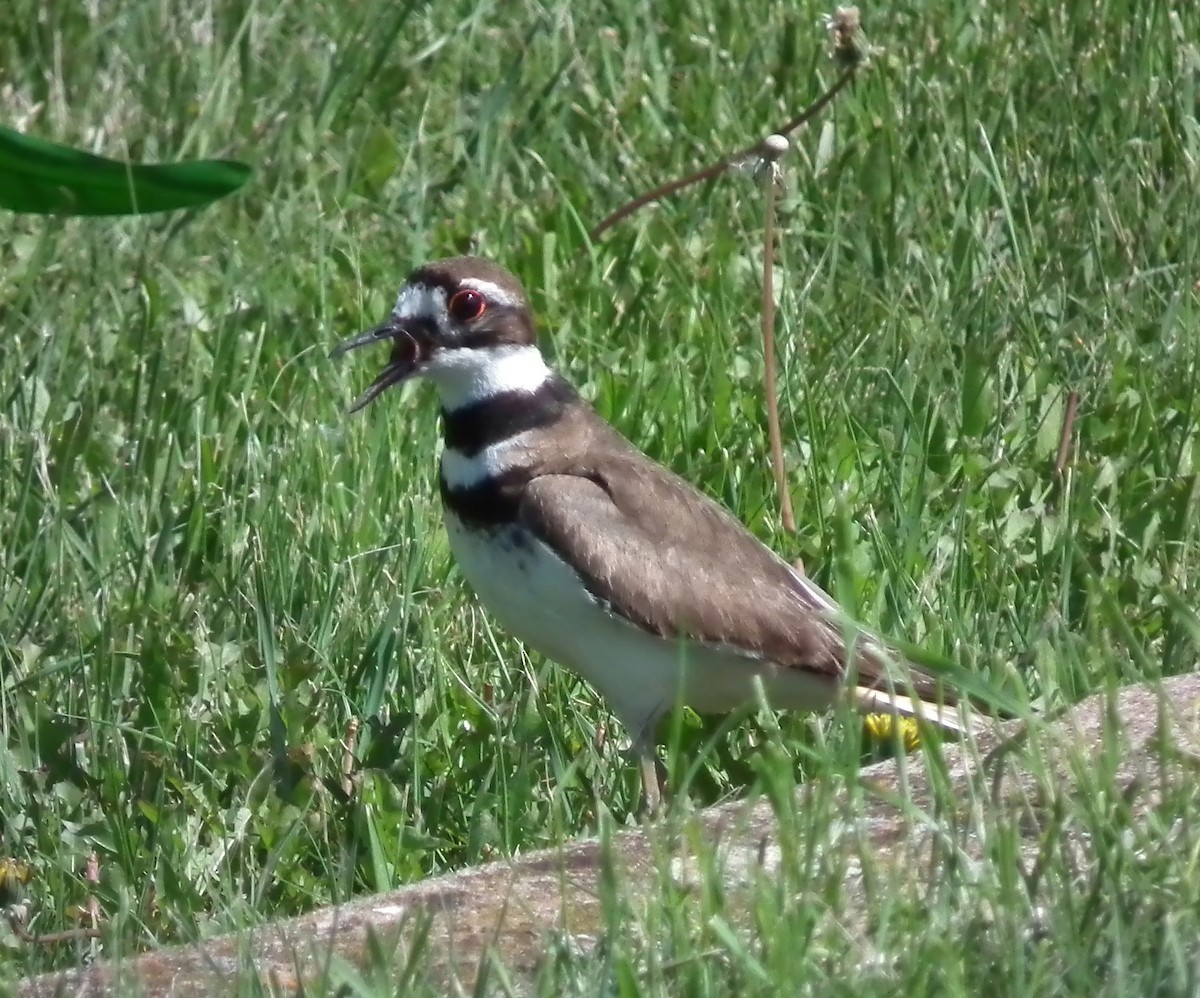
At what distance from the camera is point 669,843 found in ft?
9.95

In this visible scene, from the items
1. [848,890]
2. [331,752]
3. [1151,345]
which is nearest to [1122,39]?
[1151,345]

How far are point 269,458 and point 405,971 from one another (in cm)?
294

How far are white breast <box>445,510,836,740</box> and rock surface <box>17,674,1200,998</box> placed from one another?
0.94 meters

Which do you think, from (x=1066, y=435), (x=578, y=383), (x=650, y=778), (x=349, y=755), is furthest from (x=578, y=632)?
(x=578, y=383)

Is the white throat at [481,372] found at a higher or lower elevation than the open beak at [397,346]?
lower

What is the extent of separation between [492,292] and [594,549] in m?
0.63

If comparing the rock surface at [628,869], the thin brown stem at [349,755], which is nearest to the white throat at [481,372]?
the thin brown stem at [349,755]

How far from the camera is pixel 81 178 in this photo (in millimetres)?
4246

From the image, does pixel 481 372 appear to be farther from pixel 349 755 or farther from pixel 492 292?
pixel 349 755

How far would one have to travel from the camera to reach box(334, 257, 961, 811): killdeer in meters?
4.36

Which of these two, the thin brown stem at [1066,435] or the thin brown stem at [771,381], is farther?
the thin brown stem at [1066,435]

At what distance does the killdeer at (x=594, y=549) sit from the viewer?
14.3 ft

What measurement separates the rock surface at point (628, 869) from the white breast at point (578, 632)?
3.10ft

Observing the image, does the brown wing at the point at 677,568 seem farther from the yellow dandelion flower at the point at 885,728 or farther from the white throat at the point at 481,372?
the white throat at the point at 481,372
